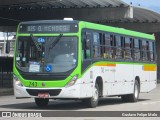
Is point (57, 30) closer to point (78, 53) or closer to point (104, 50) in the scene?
point (78, 53)

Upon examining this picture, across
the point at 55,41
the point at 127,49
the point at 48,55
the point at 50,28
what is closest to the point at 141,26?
the point at 127,49

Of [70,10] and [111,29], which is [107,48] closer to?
[111,29]

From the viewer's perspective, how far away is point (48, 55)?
63.1 feet

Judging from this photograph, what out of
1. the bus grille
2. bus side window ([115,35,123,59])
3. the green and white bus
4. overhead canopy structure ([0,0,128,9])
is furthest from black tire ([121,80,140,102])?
overhead canopy structure ([0,0,128,9])

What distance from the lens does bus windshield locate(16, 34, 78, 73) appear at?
1909 cm

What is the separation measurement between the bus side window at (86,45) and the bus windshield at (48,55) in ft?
1.59

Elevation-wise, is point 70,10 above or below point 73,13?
above

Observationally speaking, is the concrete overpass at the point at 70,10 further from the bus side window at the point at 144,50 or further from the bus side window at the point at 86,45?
the bus side window at the point at 86,45

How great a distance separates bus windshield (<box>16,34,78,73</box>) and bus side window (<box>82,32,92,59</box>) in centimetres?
49

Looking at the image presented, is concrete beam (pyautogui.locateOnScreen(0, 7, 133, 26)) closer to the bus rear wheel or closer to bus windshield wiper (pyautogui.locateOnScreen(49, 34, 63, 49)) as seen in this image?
the bus rear wheel

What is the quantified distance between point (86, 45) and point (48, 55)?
1537 millimetres

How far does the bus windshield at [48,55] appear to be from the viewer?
19.1 m

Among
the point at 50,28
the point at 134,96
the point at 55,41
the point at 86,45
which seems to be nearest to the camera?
the point at 55,41

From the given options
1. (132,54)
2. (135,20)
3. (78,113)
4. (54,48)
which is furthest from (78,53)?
(135,20)
